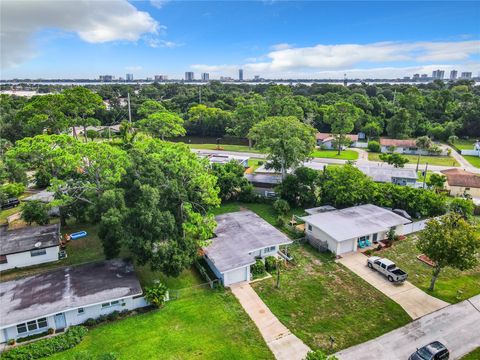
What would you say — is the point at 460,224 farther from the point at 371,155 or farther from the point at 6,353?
the point at 371,155

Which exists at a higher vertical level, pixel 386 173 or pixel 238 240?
pixel 386 173

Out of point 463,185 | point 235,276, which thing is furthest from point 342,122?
point 235,276

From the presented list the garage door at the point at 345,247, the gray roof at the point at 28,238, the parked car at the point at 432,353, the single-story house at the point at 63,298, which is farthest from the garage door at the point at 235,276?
the gray roof at the point at 28,238

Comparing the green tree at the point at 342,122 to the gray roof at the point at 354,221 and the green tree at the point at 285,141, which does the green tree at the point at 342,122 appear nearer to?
the green tree at the point at 285,141

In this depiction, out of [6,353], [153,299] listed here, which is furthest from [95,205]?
[6,353]

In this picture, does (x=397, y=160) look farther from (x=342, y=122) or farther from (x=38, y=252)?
(x=38, y=252)
